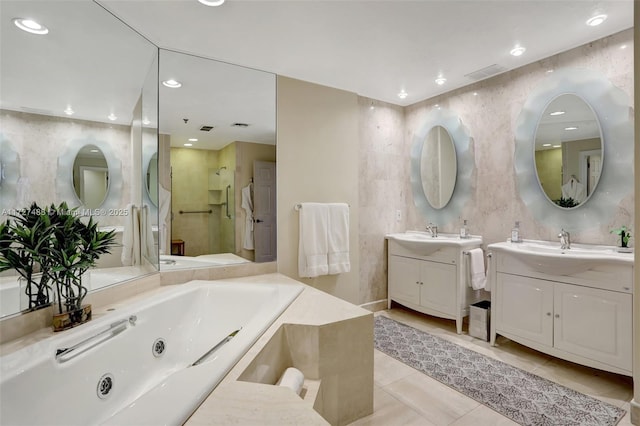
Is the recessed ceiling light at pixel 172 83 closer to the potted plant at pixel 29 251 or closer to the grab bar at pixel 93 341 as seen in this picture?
the potted plant at pixel 29 251

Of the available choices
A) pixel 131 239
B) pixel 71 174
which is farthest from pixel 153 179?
pixel 71 174

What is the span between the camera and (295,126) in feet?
9.91

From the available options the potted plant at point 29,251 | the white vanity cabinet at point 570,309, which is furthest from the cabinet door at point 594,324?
the potted plant at point 29,251

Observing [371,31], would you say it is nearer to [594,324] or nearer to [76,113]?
[76,113]

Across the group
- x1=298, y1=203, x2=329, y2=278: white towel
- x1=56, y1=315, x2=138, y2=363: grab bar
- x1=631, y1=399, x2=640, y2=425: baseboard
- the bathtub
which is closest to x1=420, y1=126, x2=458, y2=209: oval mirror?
x1=298, y1=203, x2=329, y2=278: white towel

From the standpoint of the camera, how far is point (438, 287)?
120 inches

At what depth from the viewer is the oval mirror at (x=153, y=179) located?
2402mm

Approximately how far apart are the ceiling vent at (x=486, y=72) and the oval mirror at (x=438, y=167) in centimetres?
59

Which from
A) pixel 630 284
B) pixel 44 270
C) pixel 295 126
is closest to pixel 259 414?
pixel 44 270

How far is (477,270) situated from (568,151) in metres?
1.19

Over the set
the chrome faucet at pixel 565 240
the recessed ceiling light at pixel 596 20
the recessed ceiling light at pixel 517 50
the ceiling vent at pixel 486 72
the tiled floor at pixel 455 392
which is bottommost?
the tiled floor at pixel 455 392

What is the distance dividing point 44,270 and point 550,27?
330 centimetres

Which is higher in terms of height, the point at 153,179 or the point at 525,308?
the point at 153,179

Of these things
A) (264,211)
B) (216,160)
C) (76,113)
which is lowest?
(264,211)
